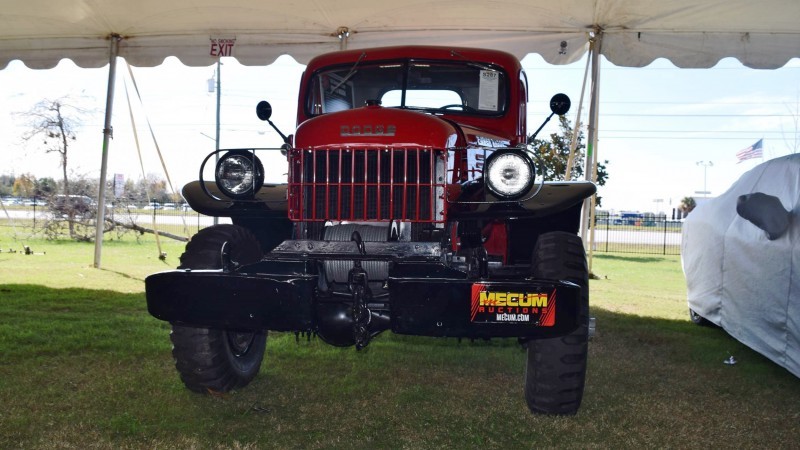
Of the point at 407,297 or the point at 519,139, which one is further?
the point at 519,139

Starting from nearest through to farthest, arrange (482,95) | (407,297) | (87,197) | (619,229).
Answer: (407,297) → (482,95) → (87,197) → (619,229)

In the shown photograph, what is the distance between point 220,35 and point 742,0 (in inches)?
238

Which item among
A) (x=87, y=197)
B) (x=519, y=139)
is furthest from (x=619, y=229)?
(x=519, y=139)

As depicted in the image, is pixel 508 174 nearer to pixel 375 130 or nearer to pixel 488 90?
pixel 375 130

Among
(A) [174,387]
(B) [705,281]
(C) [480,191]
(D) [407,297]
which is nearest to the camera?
(D) [407,297]

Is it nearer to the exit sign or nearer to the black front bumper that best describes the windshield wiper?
the black front bumper

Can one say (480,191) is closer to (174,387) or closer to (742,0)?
(174,387)

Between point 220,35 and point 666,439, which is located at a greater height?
point 220,35

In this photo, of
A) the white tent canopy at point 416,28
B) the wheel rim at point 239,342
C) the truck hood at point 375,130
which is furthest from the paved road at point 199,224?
the truck hood at point 375,130

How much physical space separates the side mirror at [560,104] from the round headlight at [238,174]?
2071 mm

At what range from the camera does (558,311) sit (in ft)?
9.65

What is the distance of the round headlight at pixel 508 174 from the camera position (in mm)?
3303

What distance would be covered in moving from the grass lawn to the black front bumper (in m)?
0.59

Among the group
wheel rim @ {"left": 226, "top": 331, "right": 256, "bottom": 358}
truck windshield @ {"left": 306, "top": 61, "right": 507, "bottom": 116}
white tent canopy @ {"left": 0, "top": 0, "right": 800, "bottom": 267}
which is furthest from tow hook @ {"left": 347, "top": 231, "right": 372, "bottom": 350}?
white tent canopy @ {"left": 0, "top": 0, "right": 800, "bottom": 267}
